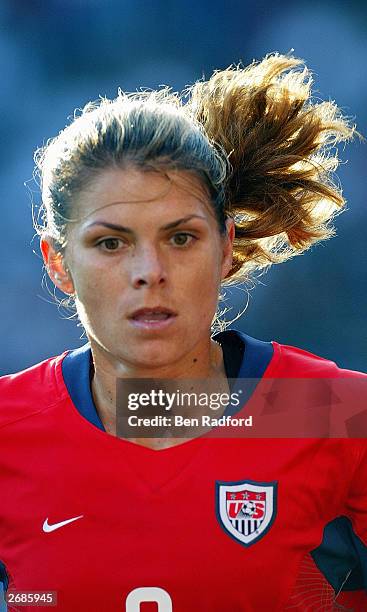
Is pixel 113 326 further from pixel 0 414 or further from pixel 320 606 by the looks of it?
pixel 320 606

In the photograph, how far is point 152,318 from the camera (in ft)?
6.16

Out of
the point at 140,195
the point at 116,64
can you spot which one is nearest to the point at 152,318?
the point at 140,195

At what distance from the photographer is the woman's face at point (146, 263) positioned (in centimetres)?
187

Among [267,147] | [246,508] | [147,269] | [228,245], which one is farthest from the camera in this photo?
[267,147]

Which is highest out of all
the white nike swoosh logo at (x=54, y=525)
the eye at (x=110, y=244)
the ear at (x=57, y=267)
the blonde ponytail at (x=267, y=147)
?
the blonde ponytail at (x=267, y=147)

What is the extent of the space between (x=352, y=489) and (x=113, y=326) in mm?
586

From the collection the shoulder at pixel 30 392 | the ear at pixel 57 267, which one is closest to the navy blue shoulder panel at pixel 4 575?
the shoulder at pixel 30 392

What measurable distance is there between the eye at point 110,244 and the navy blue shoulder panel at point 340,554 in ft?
2.30

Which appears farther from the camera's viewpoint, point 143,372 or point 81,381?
point 81,381

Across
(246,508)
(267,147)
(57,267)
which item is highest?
(267,147)

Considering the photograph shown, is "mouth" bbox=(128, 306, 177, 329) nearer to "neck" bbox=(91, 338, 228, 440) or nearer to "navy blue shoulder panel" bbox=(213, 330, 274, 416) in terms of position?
"neck" bbox=(91, 338, 228, 440)

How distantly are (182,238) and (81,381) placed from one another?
1.44 feet

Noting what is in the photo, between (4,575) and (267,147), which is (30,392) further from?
(267,147)

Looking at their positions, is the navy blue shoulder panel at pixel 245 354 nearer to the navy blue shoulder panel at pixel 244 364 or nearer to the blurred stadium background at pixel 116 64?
the navy blue shoulder panel at pixel 244 364
